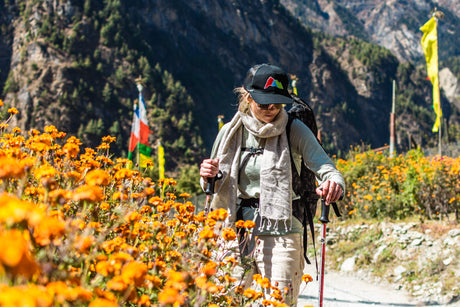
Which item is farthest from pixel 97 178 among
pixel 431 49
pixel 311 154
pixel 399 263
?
pixel 431 49

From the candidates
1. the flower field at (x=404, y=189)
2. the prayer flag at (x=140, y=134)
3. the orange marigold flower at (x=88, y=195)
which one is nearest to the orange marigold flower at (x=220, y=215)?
the orange marigold flower at (x=88, y=195)

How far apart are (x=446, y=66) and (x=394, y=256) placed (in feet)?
595

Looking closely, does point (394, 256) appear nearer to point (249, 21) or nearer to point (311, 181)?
point (311, 181)

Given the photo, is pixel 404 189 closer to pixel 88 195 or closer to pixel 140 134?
pixel 140 134

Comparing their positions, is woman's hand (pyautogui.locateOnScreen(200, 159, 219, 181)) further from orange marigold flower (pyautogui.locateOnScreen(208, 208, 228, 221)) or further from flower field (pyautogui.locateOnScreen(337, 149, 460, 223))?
flower field (pyautogui.locateOnScreen(337, 149, 460, 223))

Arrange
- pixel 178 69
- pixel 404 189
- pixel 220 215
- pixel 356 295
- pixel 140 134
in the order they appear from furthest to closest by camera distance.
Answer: pixel 178 69, pixel 140 134, pixel 404 189, pixel 356 295, pixel 220 215

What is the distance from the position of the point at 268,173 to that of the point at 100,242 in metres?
1.13

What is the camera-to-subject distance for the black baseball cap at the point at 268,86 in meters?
2.25

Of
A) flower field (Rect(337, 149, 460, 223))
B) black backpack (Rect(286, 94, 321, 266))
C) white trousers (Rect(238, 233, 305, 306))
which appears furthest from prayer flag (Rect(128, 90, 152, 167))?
white trousers (Rect(238, 233, 305, 306))

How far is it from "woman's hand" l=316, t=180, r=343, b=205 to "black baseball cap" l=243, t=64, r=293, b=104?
470 millimetres

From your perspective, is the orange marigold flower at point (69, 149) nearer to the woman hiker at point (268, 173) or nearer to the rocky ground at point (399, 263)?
the woman hiker at point (268, 173)

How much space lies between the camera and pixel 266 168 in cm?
226

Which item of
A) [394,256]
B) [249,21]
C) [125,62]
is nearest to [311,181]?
[394,256]

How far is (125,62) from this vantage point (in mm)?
79375
